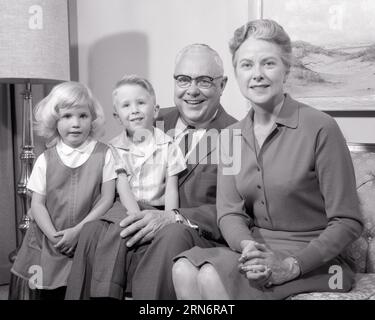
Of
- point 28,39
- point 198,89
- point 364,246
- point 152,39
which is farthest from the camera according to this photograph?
point 152,39

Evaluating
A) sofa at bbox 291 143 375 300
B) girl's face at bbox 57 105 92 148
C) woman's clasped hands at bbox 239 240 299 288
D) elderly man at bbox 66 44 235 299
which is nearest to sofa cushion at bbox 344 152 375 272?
sofa at bbox 291 143 375 300

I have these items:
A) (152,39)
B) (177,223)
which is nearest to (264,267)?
(177,223)

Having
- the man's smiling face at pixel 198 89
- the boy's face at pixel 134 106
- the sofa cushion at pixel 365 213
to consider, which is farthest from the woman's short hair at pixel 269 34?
the sofa cushion at pixel 365 213

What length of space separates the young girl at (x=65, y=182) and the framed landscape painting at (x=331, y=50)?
116cm

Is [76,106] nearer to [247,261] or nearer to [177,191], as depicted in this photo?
[177,191]

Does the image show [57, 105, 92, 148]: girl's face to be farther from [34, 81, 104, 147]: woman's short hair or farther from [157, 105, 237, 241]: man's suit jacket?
[157, 105, 237, 241]: man's suit jacket

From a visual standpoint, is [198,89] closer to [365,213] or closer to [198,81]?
[198,81]

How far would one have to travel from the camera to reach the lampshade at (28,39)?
8.23ft

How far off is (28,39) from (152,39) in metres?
0.90

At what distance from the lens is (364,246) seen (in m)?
2.02

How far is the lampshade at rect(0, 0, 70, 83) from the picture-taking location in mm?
2510

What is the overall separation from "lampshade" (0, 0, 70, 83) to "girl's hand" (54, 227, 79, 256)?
0.91 meters

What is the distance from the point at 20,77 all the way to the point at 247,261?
1.57m

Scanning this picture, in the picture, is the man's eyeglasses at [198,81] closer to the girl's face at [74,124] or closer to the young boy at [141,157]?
the young boy at [141,157]
